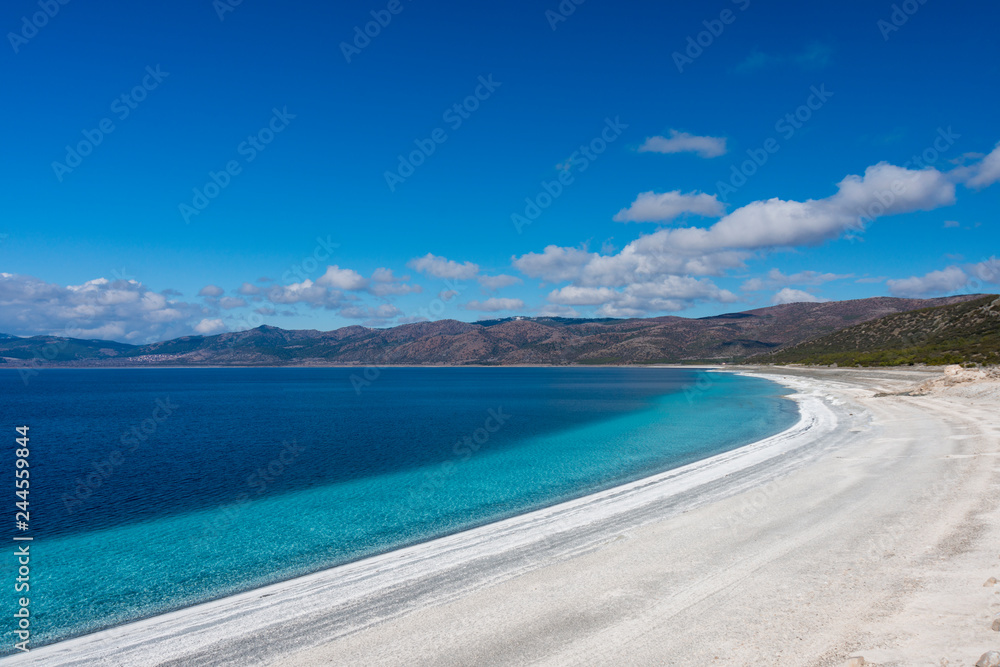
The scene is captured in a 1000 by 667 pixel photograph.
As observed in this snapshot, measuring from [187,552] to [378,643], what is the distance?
34.7 feet

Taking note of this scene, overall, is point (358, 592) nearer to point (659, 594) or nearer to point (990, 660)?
point (659, 594)

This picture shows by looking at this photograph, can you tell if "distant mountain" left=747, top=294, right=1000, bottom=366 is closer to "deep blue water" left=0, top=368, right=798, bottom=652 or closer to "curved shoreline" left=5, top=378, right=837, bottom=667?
"deep blue water" left=0, top=368, right=798, bottom=652

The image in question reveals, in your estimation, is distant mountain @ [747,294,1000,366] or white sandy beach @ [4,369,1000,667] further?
distant mountain @ [747,294,1000,366]

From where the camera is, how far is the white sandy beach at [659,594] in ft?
27.7

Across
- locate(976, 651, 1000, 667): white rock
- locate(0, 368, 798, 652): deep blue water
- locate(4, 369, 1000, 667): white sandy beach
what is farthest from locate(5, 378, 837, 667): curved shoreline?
locate(976, 651, 1000, 667): white rock

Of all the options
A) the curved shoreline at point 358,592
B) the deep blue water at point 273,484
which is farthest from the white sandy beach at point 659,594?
the deep blue water at point 273,484

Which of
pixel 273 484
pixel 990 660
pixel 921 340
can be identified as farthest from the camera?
pixel 921 340

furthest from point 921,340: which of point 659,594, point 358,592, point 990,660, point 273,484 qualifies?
point 358,592

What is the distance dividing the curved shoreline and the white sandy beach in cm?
6

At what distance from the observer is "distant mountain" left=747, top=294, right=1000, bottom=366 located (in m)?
79.4

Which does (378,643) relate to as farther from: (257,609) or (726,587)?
(726,587)

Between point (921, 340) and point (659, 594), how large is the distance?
133 m

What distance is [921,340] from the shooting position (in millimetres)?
108062

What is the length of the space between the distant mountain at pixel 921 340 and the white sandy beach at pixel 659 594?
245ft
